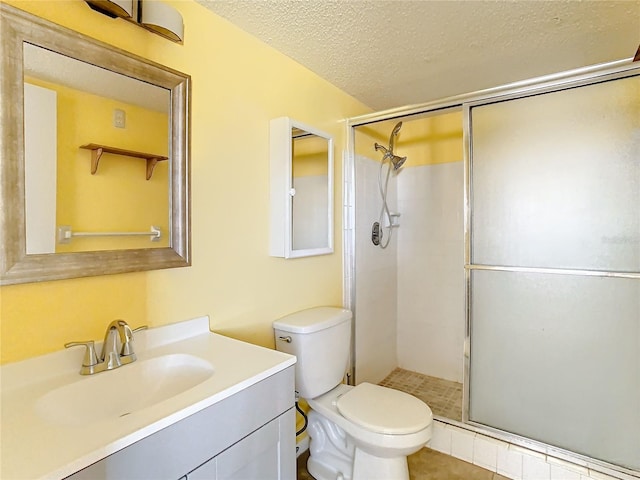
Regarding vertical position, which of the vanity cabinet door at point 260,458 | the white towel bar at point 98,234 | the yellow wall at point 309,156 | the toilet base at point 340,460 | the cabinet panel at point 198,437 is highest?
the yellow wall at point 309,156

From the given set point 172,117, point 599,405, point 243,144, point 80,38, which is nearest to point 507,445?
point 599,405

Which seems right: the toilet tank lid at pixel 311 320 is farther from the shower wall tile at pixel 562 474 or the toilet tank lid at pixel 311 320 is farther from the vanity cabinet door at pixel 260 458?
the shower wall tile at pixel 562 474

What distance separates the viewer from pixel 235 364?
3.63ft

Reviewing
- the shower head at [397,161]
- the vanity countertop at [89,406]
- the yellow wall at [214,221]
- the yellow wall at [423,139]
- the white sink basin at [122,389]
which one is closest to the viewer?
the vanity countertop at [89,406]

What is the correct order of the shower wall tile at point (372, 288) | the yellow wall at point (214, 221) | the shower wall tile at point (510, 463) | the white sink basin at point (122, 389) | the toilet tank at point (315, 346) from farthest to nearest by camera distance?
the shower wall tile at point (372, 288) → the shower wall tile at point (510, 463) → the toilet tank at point (315, 346) → the yellow wall at point (214, 221) → the white sink basin at point (122, 389)

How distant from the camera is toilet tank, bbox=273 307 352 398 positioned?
163cm

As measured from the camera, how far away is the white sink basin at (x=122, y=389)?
35.9 inches

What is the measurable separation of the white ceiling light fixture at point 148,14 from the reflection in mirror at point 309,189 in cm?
68

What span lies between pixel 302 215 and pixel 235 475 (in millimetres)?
1209

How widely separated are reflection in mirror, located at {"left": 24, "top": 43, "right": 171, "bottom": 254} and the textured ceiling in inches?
23.0

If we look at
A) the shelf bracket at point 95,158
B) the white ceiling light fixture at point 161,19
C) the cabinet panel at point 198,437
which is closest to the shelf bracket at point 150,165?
the shelf bracket at point 95,158

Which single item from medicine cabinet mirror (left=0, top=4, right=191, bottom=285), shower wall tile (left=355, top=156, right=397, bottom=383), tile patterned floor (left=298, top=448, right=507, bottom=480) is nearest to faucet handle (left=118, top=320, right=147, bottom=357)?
medicine cabinet mirror (left=0, top=4, right=191, bottom=285)

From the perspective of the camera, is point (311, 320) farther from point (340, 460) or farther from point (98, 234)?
point (98, 234)

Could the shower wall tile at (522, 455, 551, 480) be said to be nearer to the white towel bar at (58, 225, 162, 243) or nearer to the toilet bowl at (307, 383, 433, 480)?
the toilet bowl at (307, 383, 433, 480)
